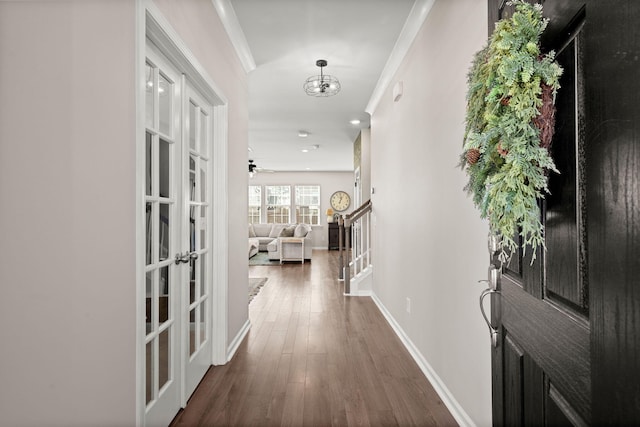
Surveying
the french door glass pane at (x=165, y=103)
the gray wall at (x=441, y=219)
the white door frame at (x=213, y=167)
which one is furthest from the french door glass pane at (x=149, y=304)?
the gray wall at (x=441, y=219)

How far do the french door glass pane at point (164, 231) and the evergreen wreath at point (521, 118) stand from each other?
1.54 meters

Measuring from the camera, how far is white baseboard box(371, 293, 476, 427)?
1.89m

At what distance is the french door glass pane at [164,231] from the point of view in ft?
5.90

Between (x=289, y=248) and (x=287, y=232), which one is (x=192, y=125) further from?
(x=287, y=232)

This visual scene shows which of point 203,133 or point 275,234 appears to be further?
point 275,234

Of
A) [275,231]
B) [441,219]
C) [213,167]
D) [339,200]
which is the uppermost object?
[339,200]

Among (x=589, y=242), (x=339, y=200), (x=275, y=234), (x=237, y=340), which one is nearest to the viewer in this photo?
(x=589, y=242)

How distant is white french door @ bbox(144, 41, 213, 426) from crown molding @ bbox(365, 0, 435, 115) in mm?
1723

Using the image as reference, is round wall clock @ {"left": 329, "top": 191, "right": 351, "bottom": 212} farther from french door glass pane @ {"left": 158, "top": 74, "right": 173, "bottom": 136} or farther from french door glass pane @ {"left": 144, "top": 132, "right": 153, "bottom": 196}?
french door glass pane @ {"left": 144, "top": 132, "right": 153, "bottom": 196}

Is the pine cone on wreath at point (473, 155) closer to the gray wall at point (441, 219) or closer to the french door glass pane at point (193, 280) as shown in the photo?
the gray wall at point (441, 219)

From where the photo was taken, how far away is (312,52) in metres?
3.29

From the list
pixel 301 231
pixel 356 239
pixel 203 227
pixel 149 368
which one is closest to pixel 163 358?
pixel 149 368

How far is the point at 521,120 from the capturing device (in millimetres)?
798

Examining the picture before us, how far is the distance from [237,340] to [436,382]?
1.64 meters
